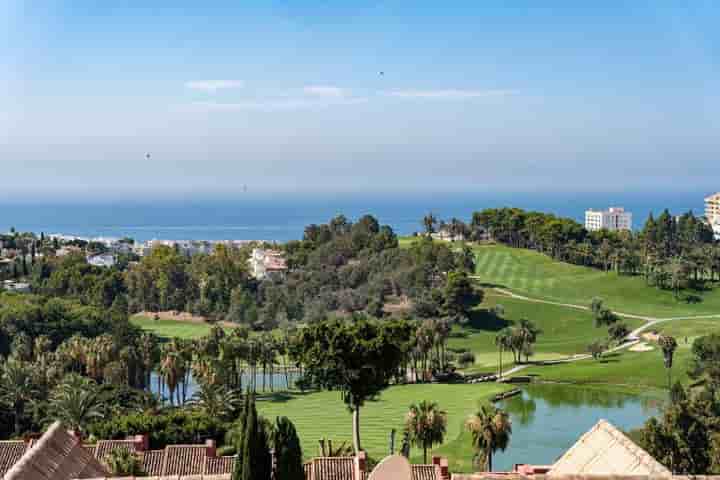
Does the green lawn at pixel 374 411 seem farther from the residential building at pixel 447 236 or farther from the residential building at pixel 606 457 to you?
the residential building at pixel 447 236

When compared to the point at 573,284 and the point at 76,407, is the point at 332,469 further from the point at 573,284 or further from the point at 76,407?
the point at 573,284

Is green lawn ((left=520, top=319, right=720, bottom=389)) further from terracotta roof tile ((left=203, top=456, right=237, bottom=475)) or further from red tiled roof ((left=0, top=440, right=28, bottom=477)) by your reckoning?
red tiled roof ((left=0, top=440, right=28, bottom=477))

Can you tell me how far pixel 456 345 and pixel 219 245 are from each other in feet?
190

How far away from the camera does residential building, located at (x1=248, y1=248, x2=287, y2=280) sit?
130 metres

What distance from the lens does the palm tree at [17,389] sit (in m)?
50.9

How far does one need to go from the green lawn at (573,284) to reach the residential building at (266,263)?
2786cm

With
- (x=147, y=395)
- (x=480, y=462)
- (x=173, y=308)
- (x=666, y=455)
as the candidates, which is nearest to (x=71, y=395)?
(x=147, y=395)

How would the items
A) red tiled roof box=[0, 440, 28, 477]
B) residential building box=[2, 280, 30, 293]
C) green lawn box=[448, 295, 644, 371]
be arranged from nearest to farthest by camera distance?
red tiled roof box=[0, 440, 28, 477] → green lawn box=[448, 295, 644, 371] → residential building box=[2, 280, 30, 293]

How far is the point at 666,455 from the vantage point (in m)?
39.2

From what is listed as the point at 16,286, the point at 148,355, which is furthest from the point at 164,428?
the point at 16,286

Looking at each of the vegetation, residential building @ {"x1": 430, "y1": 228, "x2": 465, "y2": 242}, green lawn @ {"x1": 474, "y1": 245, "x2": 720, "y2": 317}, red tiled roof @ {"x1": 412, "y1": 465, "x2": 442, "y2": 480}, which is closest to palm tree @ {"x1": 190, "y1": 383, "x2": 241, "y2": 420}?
the vegetation

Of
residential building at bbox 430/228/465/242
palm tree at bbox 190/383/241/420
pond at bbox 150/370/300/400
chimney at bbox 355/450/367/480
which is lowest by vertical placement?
pond at bbox 150/370/300/400

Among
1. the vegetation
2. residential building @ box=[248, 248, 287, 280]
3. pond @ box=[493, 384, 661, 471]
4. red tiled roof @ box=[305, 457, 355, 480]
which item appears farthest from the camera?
residential building @ box=[248, 248, 287, 280]

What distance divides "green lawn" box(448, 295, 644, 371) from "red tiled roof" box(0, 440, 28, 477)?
180 feet
